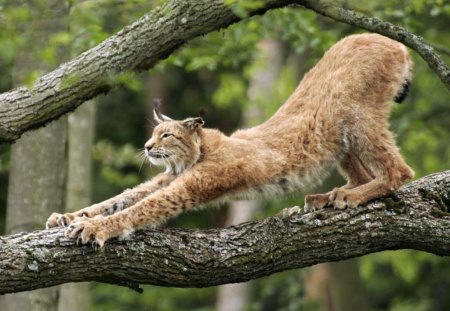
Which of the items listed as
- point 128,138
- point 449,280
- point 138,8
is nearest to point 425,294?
point 449,280

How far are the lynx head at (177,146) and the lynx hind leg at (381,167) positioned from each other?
4.06 ft

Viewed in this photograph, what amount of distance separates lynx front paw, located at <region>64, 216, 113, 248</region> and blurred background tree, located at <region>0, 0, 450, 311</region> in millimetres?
1042

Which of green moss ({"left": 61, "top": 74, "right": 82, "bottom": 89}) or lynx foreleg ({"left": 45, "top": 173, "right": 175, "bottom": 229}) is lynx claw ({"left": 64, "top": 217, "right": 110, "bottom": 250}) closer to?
lynx foreleg ({"left": 45, "top": 173, "right": 175, "bottom": 229})

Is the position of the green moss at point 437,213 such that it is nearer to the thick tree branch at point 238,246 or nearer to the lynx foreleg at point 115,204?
the thick tree branch at point 238,246

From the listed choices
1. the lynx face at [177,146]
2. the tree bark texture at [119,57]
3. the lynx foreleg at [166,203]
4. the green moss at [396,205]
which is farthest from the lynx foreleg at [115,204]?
the green moss at [396,205]

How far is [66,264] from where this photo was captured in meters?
6.79

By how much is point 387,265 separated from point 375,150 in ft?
39.7

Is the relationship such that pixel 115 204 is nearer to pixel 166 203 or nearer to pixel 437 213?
pixel 166 203

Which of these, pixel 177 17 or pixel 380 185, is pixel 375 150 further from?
pixel 177 17

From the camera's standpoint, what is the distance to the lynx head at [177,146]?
27.5 feet

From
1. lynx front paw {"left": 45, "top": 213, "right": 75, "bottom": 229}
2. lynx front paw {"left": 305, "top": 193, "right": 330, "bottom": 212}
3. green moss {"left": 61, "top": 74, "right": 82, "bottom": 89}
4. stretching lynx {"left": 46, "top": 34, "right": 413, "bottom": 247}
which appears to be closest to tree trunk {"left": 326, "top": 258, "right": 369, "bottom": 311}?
stretching lynx {"left": 46, "top": 34, "right": 413, "bottom": 247}

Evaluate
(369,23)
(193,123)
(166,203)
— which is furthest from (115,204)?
(369,23)

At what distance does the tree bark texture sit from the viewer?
6.88 meters

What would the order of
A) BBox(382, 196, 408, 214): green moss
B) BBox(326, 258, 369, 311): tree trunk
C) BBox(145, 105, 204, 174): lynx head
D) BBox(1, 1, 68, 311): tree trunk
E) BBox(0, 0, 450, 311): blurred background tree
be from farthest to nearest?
1. BBox(326, 258, 369, 311): tree trunk
2. BBox(0, 0, 450, 311): blurred background tree
3. BBox(1, 1, 68, 311): tree trunk
4. BBox(145, 105, 204, 174): lynx head
5. BBox(382, 196, 408, 214): green moss
